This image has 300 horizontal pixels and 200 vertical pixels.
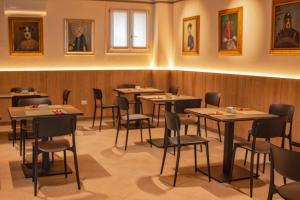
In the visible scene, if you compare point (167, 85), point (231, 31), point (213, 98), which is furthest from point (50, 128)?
point (167, 85)

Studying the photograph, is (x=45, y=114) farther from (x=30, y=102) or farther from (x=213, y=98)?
(x=213, y=98)

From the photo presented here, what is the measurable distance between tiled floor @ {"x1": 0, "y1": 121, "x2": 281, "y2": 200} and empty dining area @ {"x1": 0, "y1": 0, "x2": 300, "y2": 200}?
20 millimetres

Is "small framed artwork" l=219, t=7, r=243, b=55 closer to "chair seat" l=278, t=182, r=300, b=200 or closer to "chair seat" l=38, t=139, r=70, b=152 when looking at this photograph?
"chair seat" l=38, t=139, r=70, b=152

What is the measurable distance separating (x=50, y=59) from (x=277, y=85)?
4853 mm

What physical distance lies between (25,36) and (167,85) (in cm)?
331

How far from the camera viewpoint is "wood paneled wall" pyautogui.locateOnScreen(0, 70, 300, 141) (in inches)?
229

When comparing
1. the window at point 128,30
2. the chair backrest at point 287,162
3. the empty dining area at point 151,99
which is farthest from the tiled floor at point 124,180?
the window at point 128,30

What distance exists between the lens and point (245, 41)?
6586mm

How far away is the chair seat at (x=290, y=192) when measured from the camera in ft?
8.91

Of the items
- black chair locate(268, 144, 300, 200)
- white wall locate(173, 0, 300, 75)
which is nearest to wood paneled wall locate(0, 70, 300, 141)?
white wall locate(173, 0, 300, 75)

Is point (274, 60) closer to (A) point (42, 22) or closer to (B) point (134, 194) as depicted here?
(B) point (134, 194)

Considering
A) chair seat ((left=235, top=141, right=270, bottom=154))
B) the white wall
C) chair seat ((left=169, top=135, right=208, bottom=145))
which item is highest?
the white wall

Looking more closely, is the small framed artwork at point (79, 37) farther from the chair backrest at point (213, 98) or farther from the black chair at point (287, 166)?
the black chair at point (287, 166)

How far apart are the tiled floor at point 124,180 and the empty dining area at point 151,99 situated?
2cm
